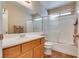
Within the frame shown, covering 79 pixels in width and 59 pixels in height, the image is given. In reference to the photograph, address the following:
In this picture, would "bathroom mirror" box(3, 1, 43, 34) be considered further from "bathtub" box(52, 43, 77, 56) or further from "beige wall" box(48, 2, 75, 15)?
"beige wall" box(48, 2, 75, 15)

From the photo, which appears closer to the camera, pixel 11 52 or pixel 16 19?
pixel 11 52

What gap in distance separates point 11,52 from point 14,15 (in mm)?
1009

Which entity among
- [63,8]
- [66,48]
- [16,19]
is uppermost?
[63,8]

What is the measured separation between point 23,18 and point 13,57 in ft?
3.89

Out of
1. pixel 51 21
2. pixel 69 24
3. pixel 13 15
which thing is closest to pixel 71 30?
pixel 69 24

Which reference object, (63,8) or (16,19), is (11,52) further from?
(63,8)

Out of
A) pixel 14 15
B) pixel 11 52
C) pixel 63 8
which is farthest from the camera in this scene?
pixel 63 8

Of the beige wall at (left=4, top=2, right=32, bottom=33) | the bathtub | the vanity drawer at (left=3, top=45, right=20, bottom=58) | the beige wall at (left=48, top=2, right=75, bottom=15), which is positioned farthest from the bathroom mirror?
the beige wall at (left=48, top=2, right=75, bottom=15)

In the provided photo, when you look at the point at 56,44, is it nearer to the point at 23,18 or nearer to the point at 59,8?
the point at 59,8

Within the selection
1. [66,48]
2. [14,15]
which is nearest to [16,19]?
[14,15]

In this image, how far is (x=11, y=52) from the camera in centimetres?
131

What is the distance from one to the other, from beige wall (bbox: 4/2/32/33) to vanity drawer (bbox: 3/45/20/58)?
613 mm

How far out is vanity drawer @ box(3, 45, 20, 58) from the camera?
1.18 metres

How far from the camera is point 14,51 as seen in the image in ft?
4.53
